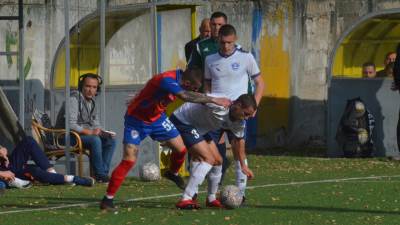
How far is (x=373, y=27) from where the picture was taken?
23.2 metres

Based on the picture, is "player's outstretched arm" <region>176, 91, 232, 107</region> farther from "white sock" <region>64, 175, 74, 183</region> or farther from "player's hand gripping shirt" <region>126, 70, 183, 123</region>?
"white sock" <region>64, 175, 74, 183</region>

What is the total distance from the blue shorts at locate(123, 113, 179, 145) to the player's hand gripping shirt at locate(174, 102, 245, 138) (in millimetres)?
174

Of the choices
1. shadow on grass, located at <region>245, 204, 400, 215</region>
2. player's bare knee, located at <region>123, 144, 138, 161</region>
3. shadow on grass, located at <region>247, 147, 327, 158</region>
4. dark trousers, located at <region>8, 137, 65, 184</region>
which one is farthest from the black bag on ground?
player's bare knee, located at <region>123, 144, 138, 161</region>

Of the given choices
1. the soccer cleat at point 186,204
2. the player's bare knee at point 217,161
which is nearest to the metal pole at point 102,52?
the player's bare knee at point 217,161

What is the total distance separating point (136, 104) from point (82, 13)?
9.10m

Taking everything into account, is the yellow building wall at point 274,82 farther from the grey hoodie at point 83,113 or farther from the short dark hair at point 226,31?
the short dark hair at point 226,31

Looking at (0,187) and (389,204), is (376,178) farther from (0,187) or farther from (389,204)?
(0,187)

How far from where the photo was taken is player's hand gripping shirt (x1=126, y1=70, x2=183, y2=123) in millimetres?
13258

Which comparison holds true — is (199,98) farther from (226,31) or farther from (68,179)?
(68,179)

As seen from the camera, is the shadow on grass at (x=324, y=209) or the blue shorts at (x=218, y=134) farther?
the blue shorts at (x=218, y=134)

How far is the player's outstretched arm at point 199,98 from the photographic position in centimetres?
1316

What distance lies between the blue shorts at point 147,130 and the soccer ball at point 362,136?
8.65 metres

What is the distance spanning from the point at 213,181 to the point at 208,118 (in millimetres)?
657

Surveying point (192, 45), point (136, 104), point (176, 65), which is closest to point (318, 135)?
point (176, 65)
